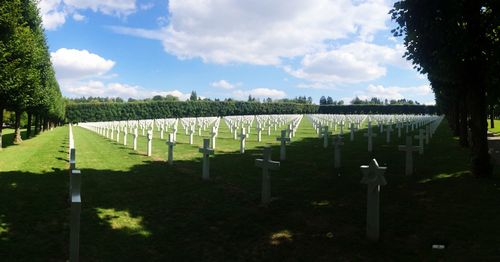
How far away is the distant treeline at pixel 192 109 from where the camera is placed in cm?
7769

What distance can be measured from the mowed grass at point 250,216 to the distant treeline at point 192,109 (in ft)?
228

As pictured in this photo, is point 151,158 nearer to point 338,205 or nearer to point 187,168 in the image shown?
point 187,168

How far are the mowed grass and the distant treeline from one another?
6953 centimetres

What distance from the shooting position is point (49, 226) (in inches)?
280

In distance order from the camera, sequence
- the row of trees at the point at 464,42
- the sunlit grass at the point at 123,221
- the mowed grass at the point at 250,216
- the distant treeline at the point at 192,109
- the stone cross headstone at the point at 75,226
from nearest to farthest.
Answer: the stone cross headstone at the point at 75,226
the mowed grass at the point at 250,216
the sunlit grass at the point at 123,221
the row of trees at the point at 464,42
the distant treeline at the point at 192,109

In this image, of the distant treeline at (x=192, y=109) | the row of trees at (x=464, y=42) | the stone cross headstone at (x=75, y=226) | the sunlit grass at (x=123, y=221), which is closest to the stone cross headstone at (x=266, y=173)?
the sunlit grass at (x=123, y=221)

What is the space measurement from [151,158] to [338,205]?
10.4 m

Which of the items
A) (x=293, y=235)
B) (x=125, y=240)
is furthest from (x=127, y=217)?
(x=293, y=235)

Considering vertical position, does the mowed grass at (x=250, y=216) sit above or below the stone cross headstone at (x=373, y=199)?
below

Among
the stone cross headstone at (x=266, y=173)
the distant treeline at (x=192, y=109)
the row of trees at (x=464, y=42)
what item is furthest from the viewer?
the distant treeline at (x=192, y=109)

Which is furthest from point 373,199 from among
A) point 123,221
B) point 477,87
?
point 477,87

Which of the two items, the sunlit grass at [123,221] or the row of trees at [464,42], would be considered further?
the row of trees at [464,42]

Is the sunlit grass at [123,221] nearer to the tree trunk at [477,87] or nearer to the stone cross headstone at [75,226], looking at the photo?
the stone cross headstone at [75,226]

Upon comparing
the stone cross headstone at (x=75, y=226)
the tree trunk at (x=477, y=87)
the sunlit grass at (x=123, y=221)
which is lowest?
the sunlit grass at (x=123, y=221)
